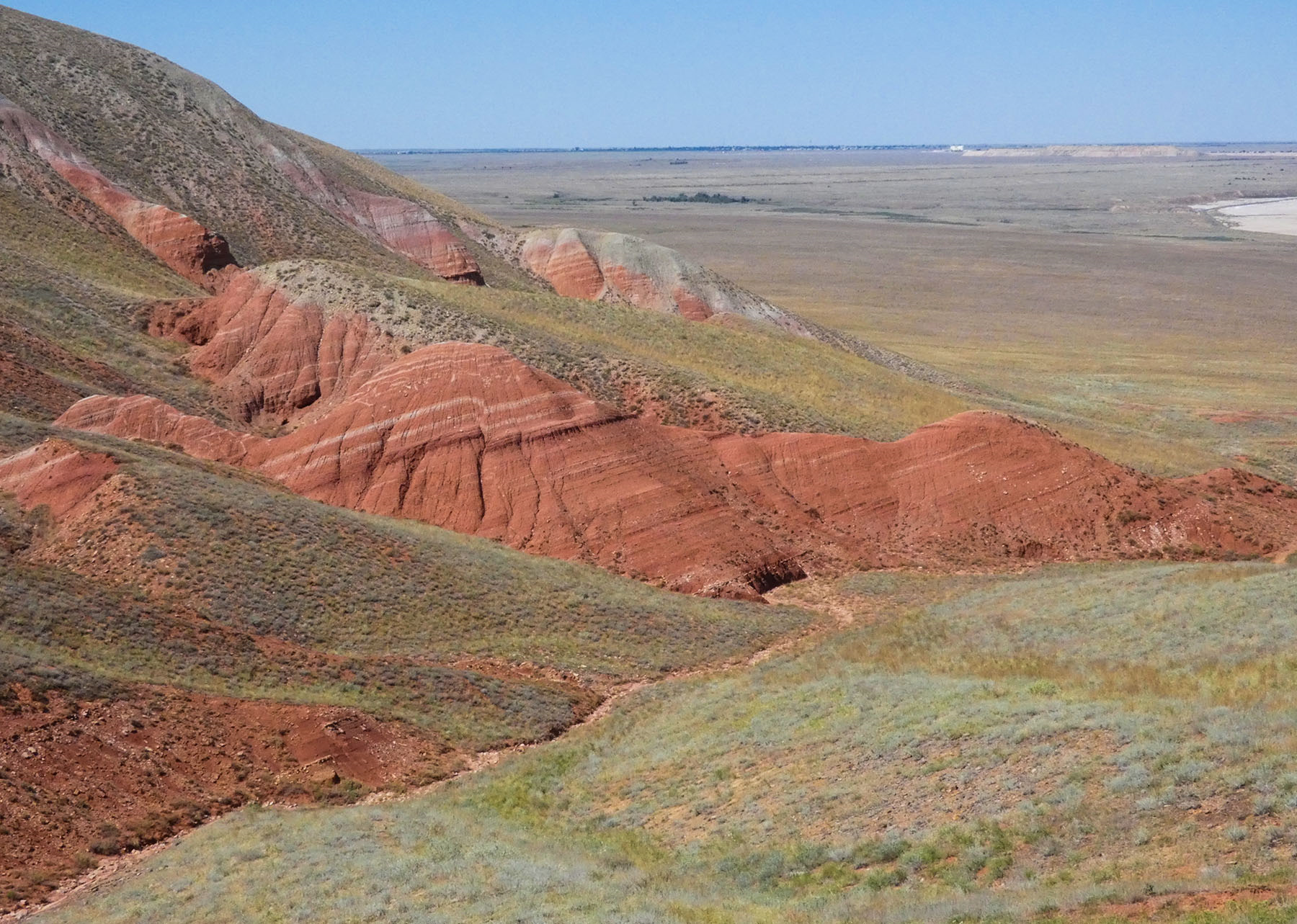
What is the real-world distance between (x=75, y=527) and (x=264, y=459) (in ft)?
34.7

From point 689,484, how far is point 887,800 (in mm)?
20297

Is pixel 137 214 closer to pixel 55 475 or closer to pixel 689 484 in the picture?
pixel 55 475

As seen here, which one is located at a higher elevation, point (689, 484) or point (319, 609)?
point (689, 484)

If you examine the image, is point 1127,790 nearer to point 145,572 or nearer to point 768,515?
point 145,572

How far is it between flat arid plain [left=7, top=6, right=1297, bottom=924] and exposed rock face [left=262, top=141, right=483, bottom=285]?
2.03 metres

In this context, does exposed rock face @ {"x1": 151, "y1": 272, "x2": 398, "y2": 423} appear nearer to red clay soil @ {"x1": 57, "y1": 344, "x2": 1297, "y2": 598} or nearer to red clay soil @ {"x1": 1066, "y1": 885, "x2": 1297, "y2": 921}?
red clay soil @ {"x1": 57, "y1": 344, "x2": 1297, "y2": 598}

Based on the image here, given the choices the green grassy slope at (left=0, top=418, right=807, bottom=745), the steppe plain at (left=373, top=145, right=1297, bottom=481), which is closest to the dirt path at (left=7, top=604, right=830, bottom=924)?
the green grassy slope at (left=0, top=418, right=807, bottom=745)

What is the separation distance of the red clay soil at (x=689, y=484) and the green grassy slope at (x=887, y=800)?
9401 mm

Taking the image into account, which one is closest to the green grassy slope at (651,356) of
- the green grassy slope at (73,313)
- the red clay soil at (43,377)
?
the green grassy slope at (73,313)

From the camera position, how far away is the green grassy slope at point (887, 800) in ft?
44.3

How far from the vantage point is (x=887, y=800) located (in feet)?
54.4

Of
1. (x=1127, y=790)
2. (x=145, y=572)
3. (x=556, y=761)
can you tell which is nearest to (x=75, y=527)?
(x=145, y=572)

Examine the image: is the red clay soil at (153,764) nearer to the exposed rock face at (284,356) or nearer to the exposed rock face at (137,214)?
the exposed rock face at (284,356)

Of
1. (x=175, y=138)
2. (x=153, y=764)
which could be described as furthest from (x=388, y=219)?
(x=153, y=764)
